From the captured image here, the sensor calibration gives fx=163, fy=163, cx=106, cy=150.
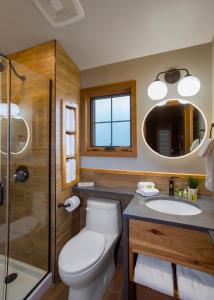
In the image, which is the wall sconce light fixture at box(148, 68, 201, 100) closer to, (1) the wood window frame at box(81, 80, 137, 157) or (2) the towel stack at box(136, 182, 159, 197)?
(1) the wood window frame at box(81, 80, 137, 157)

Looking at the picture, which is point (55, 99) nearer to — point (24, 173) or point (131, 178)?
point (24, 173)

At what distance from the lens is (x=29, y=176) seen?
166cm

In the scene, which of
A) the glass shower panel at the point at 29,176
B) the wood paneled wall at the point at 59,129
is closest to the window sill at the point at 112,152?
the wood paneled wall at the point at 59,129

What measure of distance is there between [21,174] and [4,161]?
7.9 inches

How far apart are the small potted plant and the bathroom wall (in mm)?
109

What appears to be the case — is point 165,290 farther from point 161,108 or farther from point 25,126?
point 25,126

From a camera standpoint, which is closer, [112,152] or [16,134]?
[16,134]

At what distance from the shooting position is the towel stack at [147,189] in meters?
1.51

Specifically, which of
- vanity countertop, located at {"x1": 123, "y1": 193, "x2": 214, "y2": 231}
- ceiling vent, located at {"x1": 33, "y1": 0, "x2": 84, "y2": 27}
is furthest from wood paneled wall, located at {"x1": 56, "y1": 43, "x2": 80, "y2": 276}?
vanity countertop, located at {"x1": 123, "y1": 193, "x2": 214, "y2": 231}

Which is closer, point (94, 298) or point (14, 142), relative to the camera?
point (94, 298)

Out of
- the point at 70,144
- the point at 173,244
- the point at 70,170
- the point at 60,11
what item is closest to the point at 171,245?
the point at 173,244

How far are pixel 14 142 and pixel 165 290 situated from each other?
1.68m

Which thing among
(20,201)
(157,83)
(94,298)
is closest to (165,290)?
(94,298)

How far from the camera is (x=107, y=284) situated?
1512 millimetres
